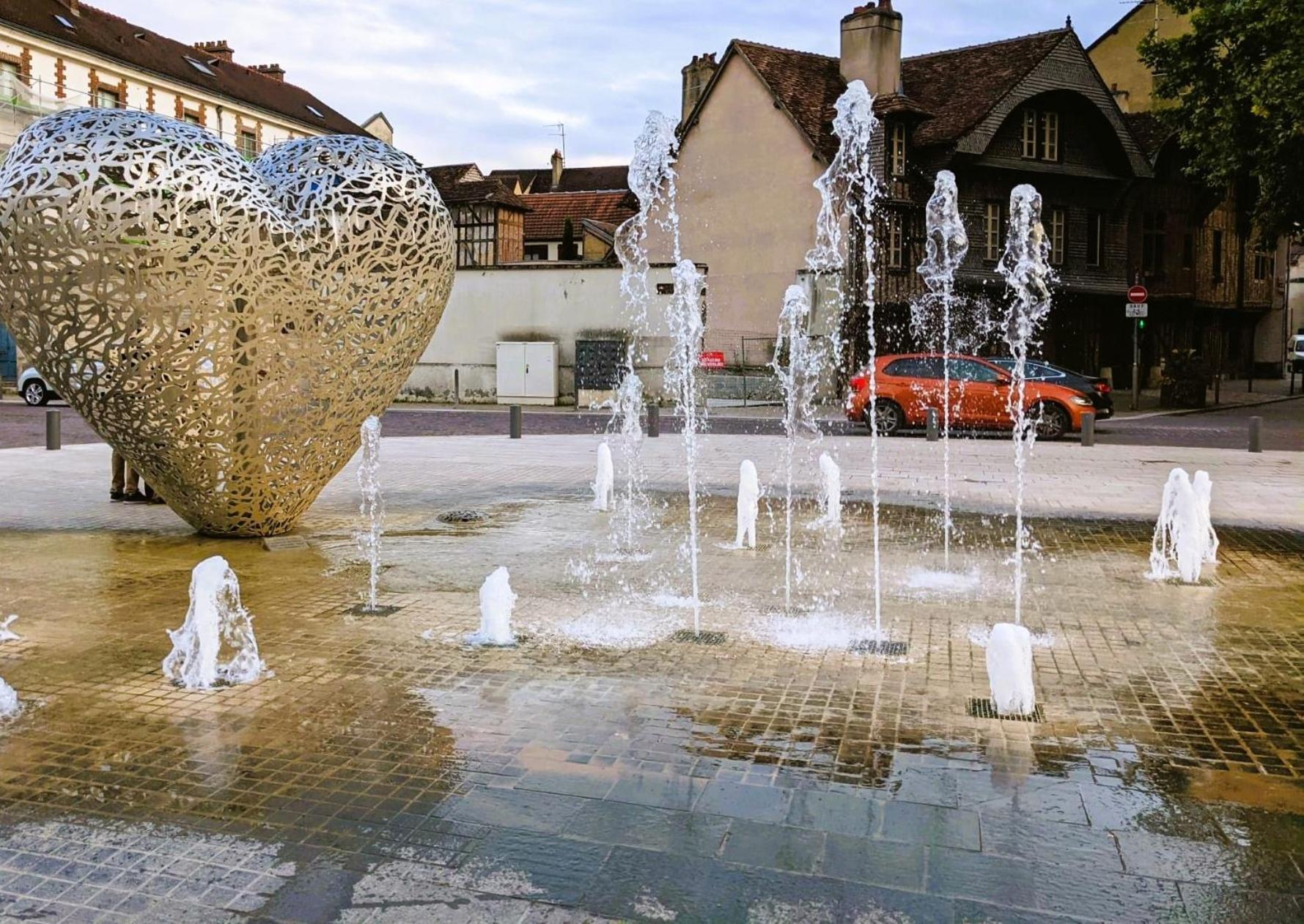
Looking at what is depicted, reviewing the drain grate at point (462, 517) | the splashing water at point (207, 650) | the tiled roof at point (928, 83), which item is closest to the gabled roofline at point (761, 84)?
the tiled roof at point (928, 83)

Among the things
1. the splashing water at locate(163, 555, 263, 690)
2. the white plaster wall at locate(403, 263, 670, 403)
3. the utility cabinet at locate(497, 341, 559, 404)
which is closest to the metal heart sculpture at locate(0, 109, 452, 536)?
the splashing water at locate(163, 555, 263, 690)

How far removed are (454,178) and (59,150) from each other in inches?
1536

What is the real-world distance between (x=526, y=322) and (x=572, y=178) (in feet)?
128

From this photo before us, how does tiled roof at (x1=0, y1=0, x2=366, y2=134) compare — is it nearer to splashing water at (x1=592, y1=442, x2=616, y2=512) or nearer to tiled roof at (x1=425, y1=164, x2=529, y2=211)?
tiled roof at (x1=425, y1=164, x2=529, y2=211)

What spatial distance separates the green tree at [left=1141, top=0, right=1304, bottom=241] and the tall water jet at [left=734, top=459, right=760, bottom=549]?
18.4m

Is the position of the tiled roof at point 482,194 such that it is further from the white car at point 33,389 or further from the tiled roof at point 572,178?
the tiled roof at point 572,178

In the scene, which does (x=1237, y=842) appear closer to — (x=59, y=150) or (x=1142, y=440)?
(x=59, y=150)

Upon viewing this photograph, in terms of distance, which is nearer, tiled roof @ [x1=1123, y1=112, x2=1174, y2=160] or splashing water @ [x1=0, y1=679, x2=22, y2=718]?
splashing water @ [x1=0, y1=679, x2=22, y2=718]

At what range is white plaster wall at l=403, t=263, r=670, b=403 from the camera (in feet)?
106

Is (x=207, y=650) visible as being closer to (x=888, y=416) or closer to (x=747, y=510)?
(x=747, y=510)

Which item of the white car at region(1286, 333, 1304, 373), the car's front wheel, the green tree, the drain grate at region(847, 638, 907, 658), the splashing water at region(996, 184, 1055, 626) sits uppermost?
the green tree

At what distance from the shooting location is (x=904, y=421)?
23.1 metres

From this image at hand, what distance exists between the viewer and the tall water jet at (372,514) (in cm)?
822

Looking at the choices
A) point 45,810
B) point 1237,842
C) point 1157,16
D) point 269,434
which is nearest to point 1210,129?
point 1157,16
